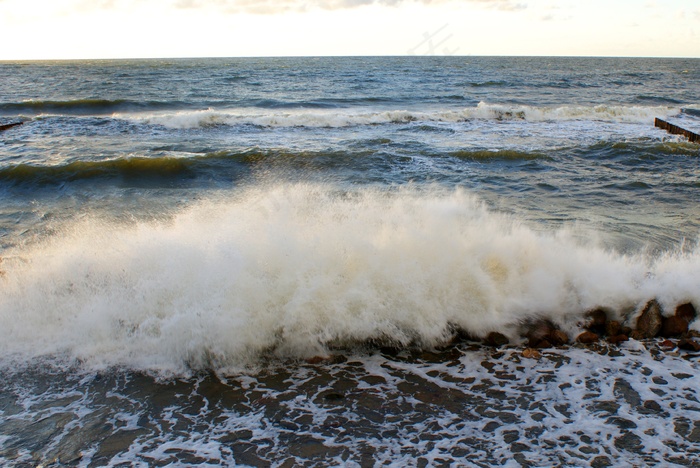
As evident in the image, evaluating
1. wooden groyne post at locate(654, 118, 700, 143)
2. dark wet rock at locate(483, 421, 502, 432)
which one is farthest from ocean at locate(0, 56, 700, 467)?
wooden groyne post at locate(654, 118, 700, 143)

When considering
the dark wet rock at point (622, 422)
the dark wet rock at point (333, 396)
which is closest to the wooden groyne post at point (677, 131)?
the dark wet rock at point (622, 422)

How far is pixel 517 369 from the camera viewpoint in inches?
164

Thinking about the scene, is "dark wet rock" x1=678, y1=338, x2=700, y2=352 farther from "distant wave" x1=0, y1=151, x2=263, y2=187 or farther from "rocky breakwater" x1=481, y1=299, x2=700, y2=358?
"distant wave" x1=0, y1=151, x2=263, y2=187

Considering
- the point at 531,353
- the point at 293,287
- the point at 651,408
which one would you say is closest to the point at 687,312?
the point at 651,408

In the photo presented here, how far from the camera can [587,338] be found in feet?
15.0

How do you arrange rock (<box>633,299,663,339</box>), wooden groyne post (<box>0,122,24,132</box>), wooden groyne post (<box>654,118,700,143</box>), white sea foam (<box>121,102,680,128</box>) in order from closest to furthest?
rock (<box>633,299,663,339</box>) < wooden groyne post (<box>654,118,700,143</box>) < wooden groyne post (<box>0,122,24,132</box>) < white sea foam (<box>121,102,680,128</box>)

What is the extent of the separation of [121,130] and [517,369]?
17390mm

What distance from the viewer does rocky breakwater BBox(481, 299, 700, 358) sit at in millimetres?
4555

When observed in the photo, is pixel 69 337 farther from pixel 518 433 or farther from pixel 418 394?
pixel 518 433

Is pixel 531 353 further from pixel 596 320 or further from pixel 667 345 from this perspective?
pixel 667 345

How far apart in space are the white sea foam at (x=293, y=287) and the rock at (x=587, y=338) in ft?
0.67

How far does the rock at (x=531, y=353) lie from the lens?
4.35 metres

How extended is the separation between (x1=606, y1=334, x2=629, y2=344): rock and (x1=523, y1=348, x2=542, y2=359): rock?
2.65 ft

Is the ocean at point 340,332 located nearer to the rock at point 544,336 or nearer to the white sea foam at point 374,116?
the rock at point 544,336
